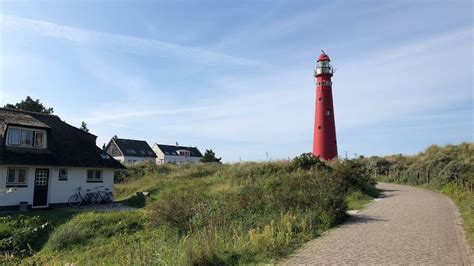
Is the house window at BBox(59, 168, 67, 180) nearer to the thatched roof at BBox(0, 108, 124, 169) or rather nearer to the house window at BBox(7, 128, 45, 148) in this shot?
the thatched roof at BBox(0, 108, 124, 169)

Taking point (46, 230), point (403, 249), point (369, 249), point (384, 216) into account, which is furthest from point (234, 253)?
point (46, 230)

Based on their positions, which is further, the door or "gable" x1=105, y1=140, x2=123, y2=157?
"gable" x1=105, y1=140, x2=123, y2=157

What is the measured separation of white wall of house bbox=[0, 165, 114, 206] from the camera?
23812 millimetres

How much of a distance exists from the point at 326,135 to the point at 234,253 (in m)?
31.3

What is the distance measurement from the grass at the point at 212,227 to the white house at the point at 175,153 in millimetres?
58390

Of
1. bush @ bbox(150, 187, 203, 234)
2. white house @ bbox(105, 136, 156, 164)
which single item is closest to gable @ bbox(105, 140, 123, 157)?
white house @ bbox(105, 136, 156, 164)

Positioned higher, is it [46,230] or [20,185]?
[20,185]

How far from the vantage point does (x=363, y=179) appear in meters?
23.6

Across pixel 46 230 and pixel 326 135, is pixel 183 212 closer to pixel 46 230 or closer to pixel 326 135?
pixel 46 230

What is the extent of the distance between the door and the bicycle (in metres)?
1.69

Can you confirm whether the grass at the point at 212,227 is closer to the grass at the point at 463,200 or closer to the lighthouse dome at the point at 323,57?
the grass at the point at 463,200

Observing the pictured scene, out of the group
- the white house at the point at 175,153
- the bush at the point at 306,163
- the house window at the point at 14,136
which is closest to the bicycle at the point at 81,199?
the house window at the point at 14,136

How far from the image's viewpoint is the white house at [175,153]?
80.7 meters

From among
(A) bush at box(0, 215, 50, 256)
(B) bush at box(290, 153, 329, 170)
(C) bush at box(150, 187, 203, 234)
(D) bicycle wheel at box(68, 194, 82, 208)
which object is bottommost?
(A) bush at box(0, 215, 50, 256)
